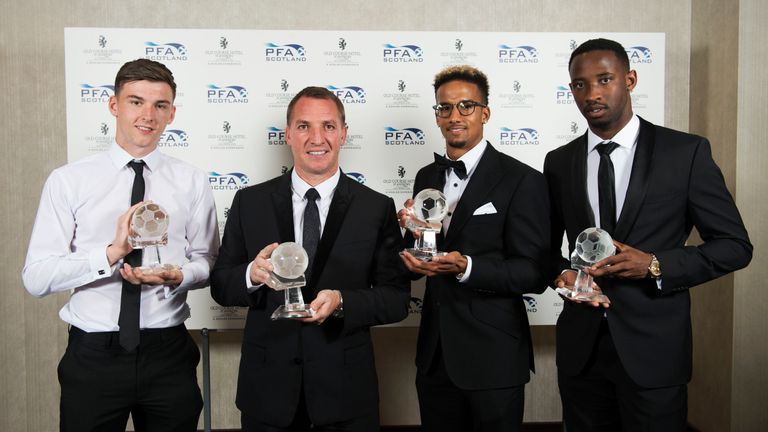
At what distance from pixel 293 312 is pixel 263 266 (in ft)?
0.62

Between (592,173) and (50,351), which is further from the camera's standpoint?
(50,351)

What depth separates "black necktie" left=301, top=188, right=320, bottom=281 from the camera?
2.26 metres

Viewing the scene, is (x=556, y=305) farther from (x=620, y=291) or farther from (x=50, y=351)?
(x=50, y=351)

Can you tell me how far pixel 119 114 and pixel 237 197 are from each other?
1.84 ft

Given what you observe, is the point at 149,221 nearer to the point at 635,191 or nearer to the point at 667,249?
the point at 635,191

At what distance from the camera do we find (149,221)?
2080mm

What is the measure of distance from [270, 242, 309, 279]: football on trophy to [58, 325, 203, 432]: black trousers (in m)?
0.66

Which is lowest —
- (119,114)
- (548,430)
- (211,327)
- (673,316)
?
(548,430)

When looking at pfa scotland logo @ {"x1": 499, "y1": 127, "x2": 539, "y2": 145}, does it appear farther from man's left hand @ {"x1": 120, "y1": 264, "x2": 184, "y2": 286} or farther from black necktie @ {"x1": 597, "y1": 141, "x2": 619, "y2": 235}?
man's left hand @ {"x1": 120, "y1": 264, "x2": 184, "y2": 286}

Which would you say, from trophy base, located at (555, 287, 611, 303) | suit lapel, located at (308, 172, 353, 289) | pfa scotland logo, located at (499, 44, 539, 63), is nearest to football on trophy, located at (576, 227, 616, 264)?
trophy base, located at (555, 287, 611, 303)

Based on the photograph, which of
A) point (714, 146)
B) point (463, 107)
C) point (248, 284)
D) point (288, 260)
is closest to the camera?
point (288, 260)

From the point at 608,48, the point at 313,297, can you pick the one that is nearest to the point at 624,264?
the point at 608,48

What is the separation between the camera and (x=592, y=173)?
2391 mm

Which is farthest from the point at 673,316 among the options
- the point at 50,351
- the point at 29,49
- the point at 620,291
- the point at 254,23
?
the point at 29,49
